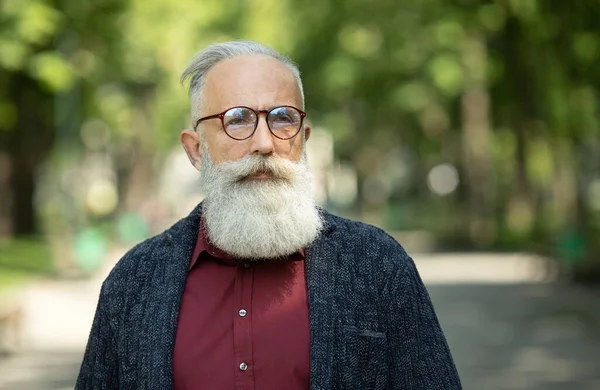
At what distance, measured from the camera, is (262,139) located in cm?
283

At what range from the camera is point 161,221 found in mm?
44781

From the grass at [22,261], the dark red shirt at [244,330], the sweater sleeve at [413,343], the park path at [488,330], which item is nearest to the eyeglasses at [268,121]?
the dark red shirt at [244,330]

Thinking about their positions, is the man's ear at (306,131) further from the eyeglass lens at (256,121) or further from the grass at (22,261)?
the grass at (22,261)

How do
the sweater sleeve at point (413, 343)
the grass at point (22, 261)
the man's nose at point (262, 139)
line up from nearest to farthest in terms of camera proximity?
1. the sweater sleeve at point (413, 343)
2. the man's nose at point (262, 139)
3. the grass at point (22, 261)

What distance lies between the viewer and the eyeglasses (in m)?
2.85

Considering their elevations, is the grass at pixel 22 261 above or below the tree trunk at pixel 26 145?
below

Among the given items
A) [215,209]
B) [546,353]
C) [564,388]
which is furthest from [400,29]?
[215,209]

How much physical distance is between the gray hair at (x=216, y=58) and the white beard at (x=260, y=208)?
0.50 ft

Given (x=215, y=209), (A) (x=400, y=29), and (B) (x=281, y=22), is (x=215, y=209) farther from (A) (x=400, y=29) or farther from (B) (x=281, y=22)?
(B) (x=281, y=22)

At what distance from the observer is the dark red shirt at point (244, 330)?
2.67 metres

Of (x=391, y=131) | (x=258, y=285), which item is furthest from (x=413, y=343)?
(x=391, y=131)

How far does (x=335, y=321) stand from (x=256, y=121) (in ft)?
1.72

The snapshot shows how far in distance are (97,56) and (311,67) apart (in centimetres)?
1202

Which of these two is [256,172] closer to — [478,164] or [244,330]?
[244,330]
